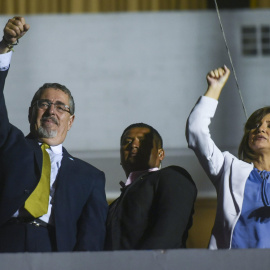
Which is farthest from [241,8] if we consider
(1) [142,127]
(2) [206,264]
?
(2) [206,264]

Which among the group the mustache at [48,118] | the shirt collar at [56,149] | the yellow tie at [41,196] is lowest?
the yellow tie at [41,196]

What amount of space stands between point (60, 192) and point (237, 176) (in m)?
0.57

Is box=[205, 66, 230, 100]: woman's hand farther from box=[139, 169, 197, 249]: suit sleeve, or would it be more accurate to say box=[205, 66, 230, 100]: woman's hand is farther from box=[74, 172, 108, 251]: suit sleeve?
box=[74, 172, 108, 251]: suit sleeve

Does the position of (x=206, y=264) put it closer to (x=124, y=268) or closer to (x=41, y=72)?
(x=124, y=268)

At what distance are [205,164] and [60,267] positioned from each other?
727 mm

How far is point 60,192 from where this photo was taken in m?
2.83

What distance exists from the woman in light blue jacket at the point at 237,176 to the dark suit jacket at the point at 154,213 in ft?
0.35

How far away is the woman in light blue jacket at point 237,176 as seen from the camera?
283cm

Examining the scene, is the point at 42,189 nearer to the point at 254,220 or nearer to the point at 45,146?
the point at 45,146

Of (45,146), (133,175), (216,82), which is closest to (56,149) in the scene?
(45,146)

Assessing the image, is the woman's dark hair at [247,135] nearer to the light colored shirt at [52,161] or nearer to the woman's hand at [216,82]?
the woman's hand at [216,82]

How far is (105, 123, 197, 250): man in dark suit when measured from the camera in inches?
109

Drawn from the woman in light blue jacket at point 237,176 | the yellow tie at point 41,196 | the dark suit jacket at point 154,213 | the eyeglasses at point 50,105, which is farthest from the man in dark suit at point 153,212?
the eyeglasses at point 50,105

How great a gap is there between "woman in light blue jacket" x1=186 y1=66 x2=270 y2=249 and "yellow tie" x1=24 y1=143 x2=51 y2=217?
0.47 meters
